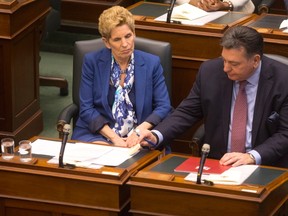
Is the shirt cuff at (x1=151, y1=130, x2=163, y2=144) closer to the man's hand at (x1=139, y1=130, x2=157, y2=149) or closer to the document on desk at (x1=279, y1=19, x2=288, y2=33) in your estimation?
the man's hand at (x1=139, y1=130, x2=157, y2=149)

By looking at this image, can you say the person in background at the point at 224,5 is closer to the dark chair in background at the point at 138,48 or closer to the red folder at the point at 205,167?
the dark chair in background at the point at 138,48

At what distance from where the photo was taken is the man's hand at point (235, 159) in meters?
4.26

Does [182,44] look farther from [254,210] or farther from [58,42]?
[58,42]

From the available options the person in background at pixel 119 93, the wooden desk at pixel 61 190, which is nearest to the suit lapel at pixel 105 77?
the person in background at pixel 119 93

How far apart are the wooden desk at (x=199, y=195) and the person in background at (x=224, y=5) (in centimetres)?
226

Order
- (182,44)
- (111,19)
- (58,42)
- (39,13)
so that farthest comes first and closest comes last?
(58,42)
(39,13)
(182,44)
(111,19)

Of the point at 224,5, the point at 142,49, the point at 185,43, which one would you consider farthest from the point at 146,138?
the point at 224,5

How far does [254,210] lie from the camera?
3.84 meters

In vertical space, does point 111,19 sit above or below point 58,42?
above

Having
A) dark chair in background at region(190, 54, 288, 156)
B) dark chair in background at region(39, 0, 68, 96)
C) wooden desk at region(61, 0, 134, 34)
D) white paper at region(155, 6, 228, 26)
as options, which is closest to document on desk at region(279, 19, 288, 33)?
white paper at region(155, 6, 228, 26)

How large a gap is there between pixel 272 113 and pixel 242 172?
0.51m

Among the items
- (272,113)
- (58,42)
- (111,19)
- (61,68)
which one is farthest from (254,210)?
(58,42)

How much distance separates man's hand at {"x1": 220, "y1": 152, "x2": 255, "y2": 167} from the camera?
4262mm

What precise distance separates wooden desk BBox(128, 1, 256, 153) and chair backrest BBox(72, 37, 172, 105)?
45cm
